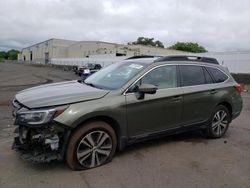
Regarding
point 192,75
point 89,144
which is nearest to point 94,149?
point 89,144

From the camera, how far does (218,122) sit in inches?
213

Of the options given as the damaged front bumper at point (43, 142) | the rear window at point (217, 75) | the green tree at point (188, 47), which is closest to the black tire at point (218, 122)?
the rear window at point (217, 75)

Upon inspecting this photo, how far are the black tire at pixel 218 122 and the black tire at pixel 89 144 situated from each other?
2330 millimetres

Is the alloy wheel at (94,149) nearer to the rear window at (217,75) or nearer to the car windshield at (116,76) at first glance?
the car windshield at (116,76)

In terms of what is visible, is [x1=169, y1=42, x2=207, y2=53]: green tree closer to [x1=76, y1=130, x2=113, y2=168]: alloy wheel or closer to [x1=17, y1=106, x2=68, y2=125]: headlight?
[x1=76, y1=130, x2=113, y2=168]: alloy wheel

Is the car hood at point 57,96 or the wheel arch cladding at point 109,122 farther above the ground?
the car hood at point 57,96

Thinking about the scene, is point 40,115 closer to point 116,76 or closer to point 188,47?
point 116,76

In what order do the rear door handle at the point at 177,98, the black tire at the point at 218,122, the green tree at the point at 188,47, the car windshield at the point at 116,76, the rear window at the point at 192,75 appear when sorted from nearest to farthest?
the car windshield at the point at 116,76 < the rear door handle at the point at 177,98 < the rear window at the point at 192,75 < the black tire at the point at 218,122 < the green tree at the point at 188,47

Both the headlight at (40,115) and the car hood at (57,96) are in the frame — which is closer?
the headlight at (40,115)

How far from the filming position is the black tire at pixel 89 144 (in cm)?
357

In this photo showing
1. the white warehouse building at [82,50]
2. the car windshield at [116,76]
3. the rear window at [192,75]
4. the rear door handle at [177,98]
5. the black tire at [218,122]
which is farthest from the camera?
the white warehouse building at [82,50]

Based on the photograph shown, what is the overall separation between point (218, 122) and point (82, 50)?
214 feet

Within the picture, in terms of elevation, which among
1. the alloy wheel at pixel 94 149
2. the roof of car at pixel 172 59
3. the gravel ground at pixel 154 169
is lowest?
the gravel ground at pixel 154 169

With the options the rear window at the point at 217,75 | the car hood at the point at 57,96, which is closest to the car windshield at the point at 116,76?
the car hood at the point at 57,96
